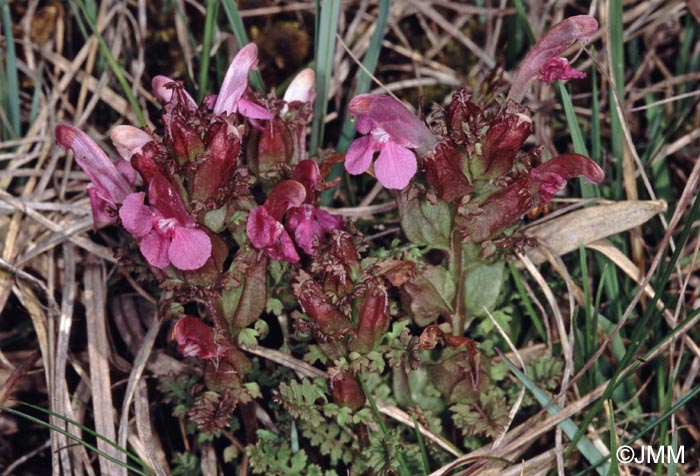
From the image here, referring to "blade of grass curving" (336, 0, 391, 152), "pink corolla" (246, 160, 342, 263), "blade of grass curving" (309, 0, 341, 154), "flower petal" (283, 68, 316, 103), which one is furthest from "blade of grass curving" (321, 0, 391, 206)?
"pink corolla" (246, 160, 342, 263)

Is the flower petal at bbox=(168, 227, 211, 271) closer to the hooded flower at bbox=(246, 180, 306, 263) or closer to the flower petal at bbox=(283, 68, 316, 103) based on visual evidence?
the hooded flower at bbox=(246, 180, 306, 263)

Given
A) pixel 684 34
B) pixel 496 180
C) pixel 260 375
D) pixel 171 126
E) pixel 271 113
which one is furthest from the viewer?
pixel 684 34

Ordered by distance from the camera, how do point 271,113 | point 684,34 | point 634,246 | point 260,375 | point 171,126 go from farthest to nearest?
point 684,34 < point 634,246 < point 260,375 < point 271,113 < point 171,126

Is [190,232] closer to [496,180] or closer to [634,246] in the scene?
[496,180]

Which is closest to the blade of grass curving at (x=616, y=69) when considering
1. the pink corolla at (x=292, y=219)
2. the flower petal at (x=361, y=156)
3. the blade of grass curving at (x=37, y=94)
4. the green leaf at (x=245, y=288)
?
the flower petal at (x=361, y=156)

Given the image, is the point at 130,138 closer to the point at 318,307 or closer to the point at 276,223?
the point at 276,223

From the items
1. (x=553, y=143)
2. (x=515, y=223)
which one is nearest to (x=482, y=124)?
(x=515, y=223)

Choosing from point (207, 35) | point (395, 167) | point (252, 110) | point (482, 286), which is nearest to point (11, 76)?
point (207, 35)
